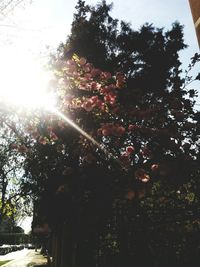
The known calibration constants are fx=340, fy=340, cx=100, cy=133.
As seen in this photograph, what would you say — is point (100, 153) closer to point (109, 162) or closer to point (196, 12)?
point (109, 162)

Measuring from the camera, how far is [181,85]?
9805 mm

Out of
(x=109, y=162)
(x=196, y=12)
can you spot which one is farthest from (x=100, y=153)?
(x=196, y=12)

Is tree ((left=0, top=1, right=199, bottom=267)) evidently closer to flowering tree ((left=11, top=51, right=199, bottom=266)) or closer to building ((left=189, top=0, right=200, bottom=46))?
flowering tree ((left=11, top=51, right=199, bottom=266))

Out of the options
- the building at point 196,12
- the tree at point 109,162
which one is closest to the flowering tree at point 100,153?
the tree at point 109,162

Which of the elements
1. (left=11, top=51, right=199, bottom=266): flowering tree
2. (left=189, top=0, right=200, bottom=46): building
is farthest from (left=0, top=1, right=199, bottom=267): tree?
(left=189, top=0, right=200, bottom=46): building

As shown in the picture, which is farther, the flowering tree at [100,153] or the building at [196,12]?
the flowering tree at [100,153]

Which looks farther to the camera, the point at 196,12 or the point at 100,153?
the point at 100,153

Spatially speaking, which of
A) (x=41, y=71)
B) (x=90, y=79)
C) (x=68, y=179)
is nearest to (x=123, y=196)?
(x=68, y=179)

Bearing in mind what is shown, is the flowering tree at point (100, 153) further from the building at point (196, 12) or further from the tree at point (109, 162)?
the building at point (196, 12)

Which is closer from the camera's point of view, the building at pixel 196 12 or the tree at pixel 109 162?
the building at pixel 196 12

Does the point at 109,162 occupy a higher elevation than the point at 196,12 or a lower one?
higher

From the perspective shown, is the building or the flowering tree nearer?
the building

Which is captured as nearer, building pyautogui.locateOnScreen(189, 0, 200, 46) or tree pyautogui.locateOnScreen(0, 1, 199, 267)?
building pyautogui.locateOnScreen(189, 0, 200, 46)

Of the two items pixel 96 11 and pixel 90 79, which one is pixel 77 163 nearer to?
pixel 90 79
